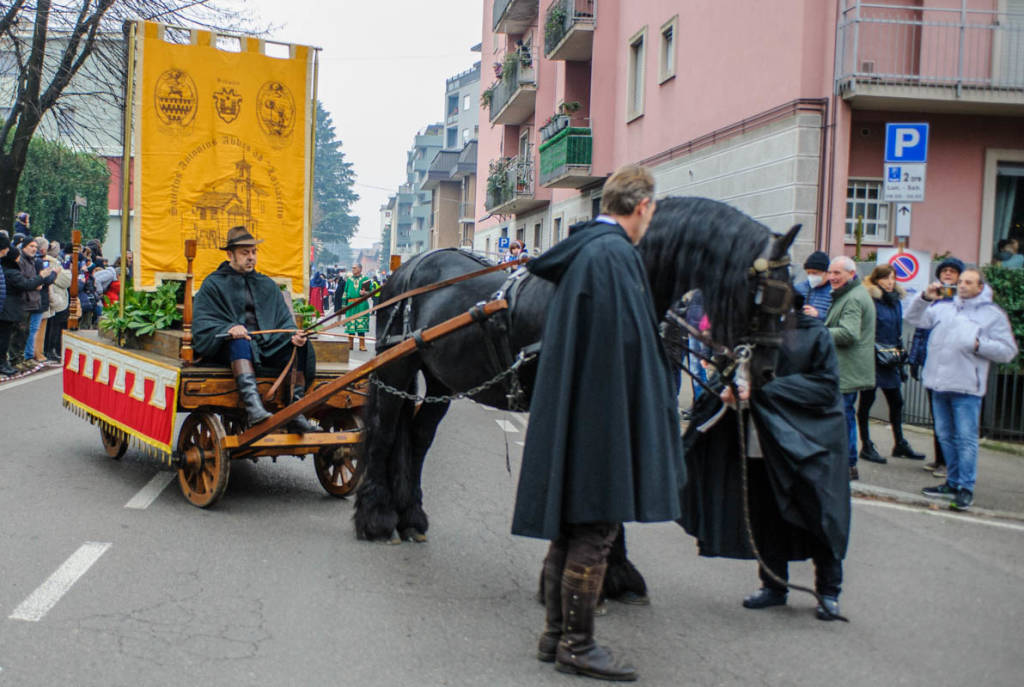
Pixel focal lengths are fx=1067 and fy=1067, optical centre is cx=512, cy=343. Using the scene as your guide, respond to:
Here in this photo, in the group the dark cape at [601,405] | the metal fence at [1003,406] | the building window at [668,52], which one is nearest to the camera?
the dark cape at [601,405]

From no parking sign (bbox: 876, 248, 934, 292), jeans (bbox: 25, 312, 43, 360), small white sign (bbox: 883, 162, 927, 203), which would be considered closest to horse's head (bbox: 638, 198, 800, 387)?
small white sign (bbox: 883, 162, 927, 203)

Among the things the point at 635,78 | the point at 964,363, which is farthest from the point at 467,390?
the point at 635,78

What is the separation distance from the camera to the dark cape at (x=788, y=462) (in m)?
5.04

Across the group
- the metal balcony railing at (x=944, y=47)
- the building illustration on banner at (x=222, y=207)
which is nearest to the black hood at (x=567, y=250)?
the building illustration on banner at (x=222, y=207)

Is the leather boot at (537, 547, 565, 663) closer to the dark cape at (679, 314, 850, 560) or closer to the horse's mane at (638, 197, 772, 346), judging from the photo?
the dark cape at (679, 314, 850, 560)

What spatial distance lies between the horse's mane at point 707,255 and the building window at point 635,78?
62.4ft

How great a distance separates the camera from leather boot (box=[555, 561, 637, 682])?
4.14m

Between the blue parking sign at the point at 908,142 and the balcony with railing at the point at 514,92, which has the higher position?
the balcony with railing at the point at 514,92

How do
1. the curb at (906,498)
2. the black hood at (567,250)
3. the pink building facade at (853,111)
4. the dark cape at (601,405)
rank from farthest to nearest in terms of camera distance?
the pink building facade at (853,111) → the curb at (906,498) → the black hood at (567,250) → the dark cape at (601,405)

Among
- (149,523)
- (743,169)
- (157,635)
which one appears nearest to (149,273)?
(149,523)

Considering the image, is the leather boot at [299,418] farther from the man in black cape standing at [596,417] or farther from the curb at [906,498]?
the curb at [906,498]

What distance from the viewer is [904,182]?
11.1 meters

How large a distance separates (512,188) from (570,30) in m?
9.18

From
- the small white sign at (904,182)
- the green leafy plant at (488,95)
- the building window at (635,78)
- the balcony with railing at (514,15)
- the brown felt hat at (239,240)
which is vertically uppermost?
the balcony with railing at (514,15)
